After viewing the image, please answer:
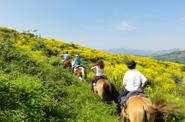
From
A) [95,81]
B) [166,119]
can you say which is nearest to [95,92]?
[95,81]

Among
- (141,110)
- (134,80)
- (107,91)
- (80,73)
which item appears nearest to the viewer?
(141,110)

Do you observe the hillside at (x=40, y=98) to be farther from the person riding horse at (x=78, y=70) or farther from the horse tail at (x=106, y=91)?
the person riding horse at (x=78, y=70)

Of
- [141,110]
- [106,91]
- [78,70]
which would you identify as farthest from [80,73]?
→ [141,110]

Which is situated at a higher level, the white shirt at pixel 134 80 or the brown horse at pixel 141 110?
the white shirt at pixel 134 80

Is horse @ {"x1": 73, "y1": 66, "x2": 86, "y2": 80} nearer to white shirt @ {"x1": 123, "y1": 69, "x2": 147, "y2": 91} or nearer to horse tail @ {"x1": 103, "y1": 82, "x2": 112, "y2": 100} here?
horse tail @ {"x1": 103, "y1": 82, "x2": 112, "y2": 100}

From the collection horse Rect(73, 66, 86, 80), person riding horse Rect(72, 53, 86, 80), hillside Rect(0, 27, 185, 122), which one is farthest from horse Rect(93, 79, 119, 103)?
person riding horse Rect(72, 53, 86, 80)

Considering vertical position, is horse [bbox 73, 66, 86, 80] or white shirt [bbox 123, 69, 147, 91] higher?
white shirt [bbox 123, 69, 147, 91]

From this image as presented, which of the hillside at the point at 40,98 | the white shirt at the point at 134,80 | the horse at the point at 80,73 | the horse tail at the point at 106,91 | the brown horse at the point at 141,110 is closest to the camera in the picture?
the brown horse at the point at 141,110

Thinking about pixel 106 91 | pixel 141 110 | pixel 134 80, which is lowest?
pixel 106 91

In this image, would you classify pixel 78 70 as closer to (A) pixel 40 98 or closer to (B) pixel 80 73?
(B) pixel 80 73

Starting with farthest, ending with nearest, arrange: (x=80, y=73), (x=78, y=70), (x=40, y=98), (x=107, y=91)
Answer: (x=78, y=70)
(x=80, y=73)
(x=107, y=91)
(x=40, y=98)

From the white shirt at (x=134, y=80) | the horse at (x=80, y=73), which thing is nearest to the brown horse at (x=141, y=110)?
the white shirt at (x=134, y=80)

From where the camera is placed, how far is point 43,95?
45.6ft

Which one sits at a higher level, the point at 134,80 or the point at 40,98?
the point at 134,80
